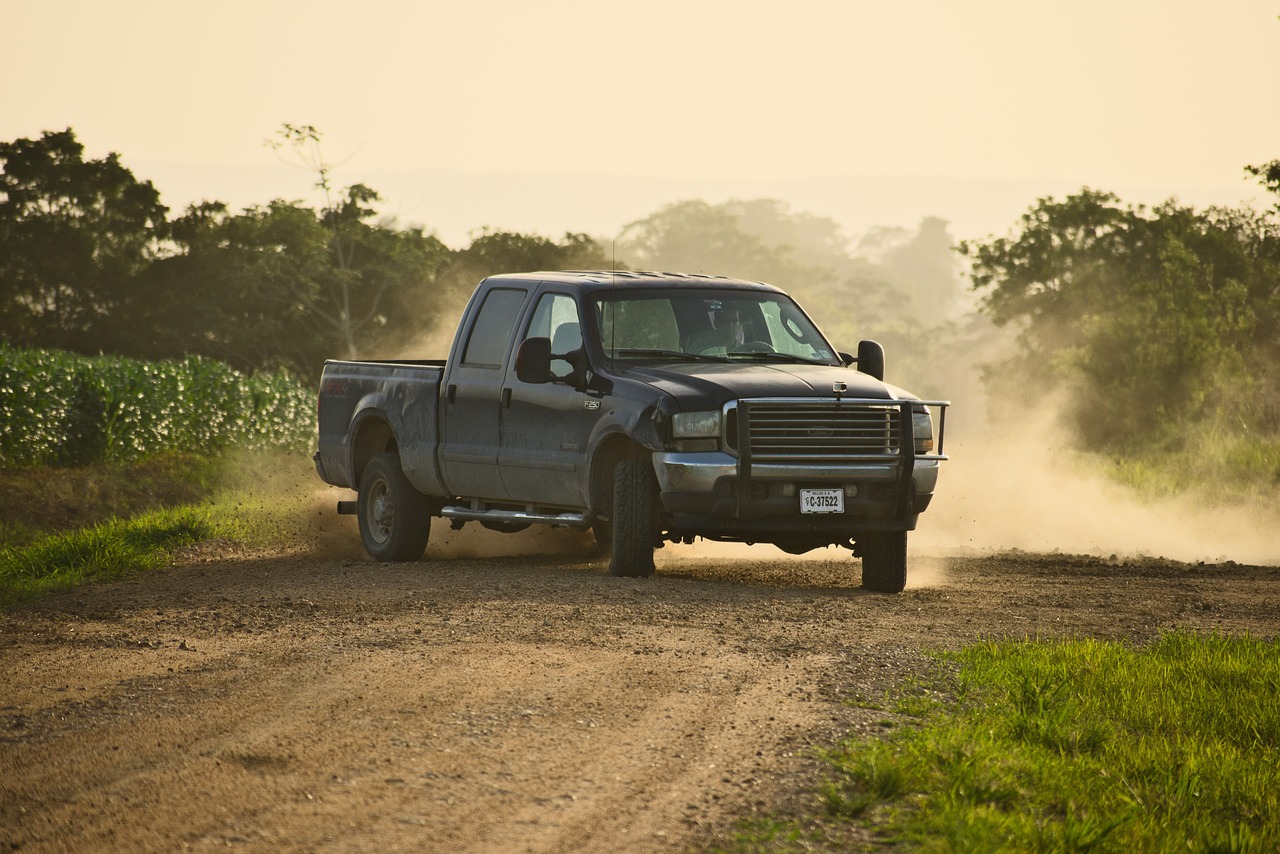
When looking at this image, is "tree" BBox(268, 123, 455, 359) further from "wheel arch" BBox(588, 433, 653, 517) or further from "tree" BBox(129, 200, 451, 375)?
"wheel arch" BBox(588, 433, 653, 517)

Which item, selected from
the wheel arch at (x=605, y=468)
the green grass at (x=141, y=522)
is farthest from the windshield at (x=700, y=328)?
the green grass at (x=141, y=522)

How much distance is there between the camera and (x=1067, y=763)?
6.64 meters

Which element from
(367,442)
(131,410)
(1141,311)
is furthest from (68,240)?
(367,442)

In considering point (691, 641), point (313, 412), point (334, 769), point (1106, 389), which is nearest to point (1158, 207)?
point (1106, 389)

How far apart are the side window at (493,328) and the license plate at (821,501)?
2.84 meters

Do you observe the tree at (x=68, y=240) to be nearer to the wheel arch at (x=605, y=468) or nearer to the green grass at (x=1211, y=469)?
the green grass at (x=1211, y=469)

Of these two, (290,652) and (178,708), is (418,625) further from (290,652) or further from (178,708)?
(178,708)

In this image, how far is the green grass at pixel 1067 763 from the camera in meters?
5.64

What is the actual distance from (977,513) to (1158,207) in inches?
1239

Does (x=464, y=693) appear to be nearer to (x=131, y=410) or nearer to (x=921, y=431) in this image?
(x=921, y=431)

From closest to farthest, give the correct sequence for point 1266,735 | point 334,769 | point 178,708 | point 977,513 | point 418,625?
point 334,769 → point 178,708 → point 1266,735 → point 418,625 → point 977,513

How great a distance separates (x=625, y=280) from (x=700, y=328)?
66 centimetres

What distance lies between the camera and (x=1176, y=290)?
3922 cm

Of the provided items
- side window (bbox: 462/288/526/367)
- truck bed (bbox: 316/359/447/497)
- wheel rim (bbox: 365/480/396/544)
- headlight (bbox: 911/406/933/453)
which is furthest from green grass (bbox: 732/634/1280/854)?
wheel rim (bbox: 365/480/396/544)
